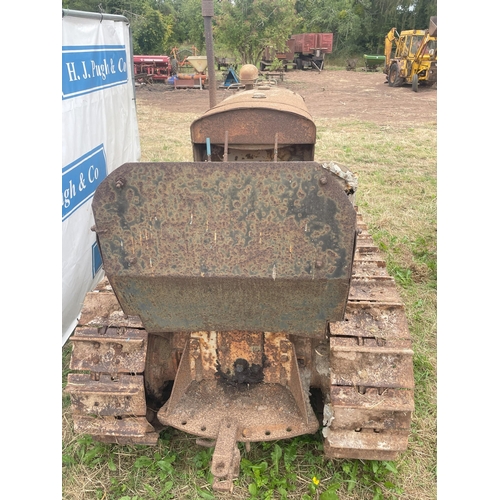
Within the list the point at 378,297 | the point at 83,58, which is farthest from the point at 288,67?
the point at 378,297

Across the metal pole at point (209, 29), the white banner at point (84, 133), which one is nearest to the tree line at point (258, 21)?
the white banner at point (84, 133)

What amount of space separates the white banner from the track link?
1.48 meters

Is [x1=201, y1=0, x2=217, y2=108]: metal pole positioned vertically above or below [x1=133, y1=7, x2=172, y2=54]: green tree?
below

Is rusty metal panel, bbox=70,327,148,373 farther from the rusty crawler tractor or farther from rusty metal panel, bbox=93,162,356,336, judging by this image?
rusty metal panel, bbox=93,162,356,336

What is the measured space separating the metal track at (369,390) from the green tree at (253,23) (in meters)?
21.4

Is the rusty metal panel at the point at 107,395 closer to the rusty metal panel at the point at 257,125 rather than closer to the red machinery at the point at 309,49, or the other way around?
the rusty metal panel at the point at 257,125

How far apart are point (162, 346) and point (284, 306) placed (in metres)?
0.96

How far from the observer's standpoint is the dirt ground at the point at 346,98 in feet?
45.5

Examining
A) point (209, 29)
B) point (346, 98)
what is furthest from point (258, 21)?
point (209, 29)

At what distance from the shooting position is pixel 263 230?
1985 millimetres

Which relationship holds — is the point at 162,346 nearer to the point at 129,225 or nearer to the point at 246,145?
the point at 129,225

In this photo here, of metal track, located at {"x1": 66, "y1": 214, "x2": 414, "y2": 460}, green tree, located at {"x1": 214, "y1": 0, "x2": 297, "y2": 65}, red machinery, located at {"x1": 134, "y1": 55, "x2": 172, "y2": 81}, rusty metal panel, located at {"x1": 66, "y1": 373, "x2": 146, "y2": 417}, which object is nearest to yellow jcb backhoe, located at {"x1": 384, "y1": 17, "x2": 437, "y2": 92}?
green tree, located at {"x1": 214, "y1": 0, "x2": 297, "y2": 65}

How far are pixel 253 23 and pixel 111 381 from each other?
72.1ft

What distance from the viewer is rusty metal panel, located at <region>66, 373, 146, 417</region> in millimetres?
2457
